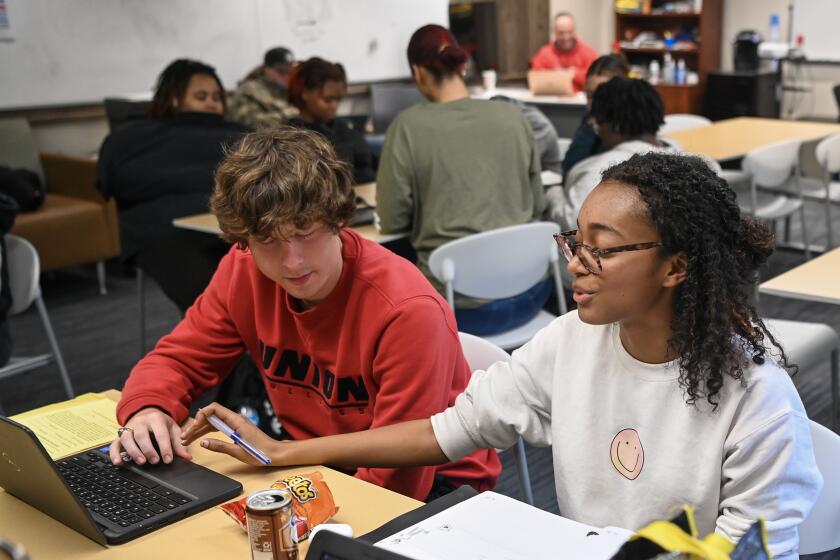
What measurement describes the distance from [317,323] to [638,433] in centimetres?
59

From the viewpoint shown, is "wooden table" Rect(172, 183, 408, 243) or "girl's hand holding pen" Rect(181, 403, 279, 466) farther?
"wooden table" Rect(172, 183, 408, 243)

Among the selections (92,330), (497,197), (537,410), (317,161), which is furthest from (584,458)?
(92,330)

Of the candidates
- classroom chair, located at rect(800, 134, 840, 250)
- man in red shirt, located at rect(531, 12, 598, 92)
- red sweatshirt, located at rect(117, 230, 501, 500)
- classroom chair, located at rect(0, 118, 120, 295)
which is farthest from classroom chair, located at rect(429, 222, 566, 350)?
man in red shirt, located at rect(531, 12, 598, 92)

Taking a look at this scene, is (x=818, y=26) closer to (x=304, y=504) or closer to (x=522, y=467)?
(x=522, y=467)

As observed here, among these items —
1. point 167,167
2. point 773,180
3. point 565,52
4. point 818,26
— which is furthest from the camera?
point 818,26

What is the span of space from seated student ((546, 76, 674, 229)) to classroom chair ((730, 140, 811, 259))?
1091 mm

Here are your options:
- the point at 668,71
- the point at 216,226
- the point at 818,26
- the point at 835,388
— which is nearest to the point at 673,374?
the point at 835,388

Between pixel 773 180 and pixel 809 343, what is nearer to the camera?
pixel 809 343

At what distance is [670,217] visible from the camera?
3.82ft

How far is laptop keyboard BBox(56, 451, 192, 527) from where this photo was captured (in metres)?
1.29

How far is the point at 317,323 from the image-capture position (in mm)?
1574

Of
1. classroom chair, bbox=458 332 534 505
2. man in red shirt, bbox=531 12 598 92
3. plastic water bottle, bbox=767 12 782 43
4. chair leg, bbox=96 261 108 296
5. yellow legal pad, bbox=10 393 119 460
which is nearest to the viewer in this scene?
yellow legal pad, bbox=10 393 119 460

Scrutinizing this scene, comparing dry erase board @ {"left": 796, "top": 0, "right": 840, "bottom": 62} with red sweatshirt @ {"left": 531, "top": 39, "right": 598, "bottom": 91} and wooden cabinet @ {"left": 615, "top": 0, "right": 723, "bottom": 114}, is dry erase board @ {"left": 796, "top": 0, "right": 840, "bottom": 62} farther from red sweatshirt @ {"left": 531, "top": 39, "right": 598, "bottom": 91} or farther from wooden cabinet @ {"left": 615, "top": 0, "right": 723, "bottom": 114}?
red sweatshirt @ {"left": 531, "top": 39, "right": 598, "bottom": 91}

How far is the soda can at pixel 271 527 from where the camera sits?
1091mm
